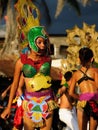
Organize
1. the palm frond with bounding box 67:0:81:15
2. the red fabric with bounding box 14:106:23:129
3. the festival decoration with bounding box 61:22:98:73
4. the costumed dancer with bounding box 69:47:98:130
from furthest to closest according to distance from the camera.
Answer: the palm frond with bounding box 67:0:81:15
the festival decoration with bounding box 61:22:98:73
the costumed dancer with bounding box 69:47:98:130
the red fabric with bounding box 14:106:23:129

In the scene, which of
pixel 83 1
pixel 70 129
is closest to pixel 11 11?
pixel 83 1

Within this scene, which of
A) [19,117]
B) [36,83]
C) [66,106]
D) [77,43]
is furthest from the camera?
[77,43]

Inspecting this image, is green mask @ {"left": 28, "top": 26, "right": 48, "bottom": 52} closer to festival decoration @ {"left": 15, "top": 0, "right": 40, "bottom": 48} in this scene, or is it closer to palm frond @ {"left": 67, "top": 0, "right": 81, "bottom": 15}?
festival decoration @ {"left": 15, "top": 0, "right": 40, "bottom": 48}

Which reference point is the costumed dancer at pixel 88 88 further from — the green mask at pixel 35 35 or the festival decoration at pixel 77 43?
the festival decoration at pixel 77 43

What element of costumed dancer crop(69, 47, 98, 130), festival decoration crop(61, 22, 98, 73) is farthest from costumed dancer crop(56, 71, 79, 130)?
festival decoration crop(61, 22, 98, 73)

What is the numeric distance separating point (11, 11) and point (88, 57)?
22.9 metres

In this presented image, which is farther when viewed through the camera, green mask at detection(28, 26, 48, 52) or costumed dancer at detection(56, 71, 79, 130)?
costumed dancer at detection(56, 71, 79, 130)

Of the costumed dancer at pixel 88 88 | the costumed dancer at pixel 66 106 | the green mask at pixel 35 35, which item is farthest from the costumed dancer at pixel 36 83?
the costumed dancer at pixel 66 106

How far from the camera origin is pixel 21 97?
7.23m

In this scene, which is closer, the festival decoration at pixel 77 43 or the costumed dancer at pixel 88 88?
the costumed dancer at pixel 88 88

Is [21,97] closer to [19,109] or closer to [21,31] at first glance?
[19,109]

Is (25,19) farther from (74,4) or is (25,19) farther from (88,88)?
(74,4)

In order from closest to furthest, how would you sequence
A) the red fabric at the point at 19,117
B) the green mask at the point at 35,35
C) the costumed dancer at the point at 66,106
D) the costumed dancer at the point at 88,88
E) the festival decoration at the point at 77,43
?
the green mask at the point at 35,35 → the red fabric at the point at 19,117 → the costumed dancer at the point at 88,88 → the costumed dancer at the point at 66,106 → the festival decoration at the point at 77,43

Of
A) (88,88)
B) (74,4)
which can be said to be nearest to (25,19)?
(88,88)
